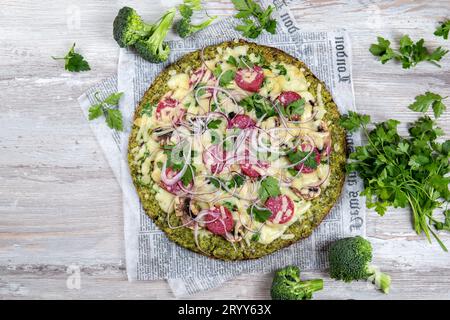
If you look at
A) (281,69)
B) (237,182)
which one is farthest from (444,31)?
(237,182)

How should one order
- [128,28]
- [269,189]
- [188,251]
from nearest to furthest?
1. [269,189]
2. [128,28]
3. [188,251]

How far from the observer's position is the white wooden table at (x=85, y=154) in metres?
3.28

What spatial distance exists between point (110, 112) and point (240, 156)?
31.0 inches

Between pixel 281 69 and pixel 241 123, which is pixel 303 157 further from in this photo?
pixel 281 69

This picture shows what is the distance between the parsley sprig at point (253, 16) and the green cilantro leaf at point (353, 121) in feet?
2.13

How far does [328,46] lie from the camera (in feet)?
10.7

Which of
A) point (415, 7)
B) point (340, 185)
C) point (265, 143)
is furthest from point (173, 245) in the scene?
point (415, 7)

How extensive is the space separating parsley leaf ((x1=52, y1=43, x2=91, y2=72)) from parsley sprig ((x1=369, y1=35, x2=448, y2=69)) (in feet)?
5.47

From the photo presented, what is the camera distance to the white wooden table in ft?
10.8

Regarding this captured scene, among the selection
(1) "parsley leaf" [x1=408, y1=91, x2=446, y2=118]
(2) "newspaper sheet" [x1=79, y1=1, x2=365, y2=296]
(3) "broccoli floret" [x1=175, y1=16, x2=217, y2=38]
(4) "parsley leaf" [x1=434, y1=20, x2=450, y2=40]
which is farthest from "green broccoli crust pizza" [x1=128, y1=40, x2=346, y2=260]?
(4) "parsley leaf" [x1=434, y1=20, x2=450, y2=40]

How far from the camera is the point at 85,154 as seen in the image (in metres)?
3.32

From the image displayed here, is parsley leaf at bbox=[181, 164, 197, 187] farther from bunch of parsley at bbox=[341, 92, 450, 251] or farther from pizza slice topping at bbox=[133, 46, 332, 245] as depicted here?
bunch of parsley at bbox=[341, 92, 450, 251]

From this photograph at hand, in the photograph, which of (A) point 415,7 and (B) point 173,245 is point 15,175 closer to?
(B) point 173,245

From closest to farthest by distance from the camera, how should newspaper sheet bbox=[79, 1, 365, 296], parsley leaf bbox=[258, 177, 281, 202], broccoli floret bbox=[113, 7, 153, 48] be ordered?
parsley leaf bbox=[258, 177, 281, 202], broccoli floret bbox=[113, 7, 153, 48], newspaper sheet bbox=[79, 1, 365, 296]
